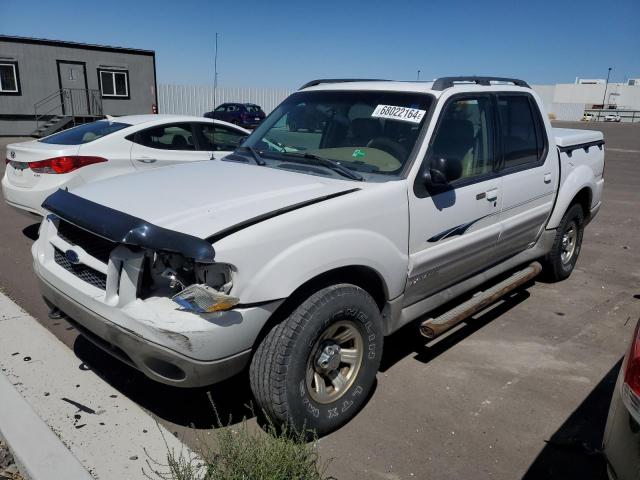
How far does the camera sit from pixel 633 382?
2.03m

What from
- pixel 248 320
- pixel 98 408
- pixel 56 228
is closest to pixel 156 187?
pixel 56 228

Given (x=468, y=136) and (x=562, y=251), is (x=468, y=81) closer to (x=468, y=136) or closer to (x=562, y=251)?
(x=468, y=136)

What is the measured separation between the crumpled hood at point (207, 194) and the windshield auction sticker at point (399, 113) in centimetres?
72

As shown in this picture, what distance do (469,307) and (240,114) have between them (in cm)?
2416

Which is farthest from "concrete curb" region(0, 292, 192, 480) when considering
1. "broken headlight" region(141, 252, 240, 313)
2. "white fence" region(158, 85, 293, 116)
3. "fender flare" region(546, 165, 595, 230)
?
"white fence" region(158, 85, 293, 116)

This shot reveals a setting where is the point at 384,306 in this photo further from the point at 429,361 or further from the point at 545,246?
the point at 545,246

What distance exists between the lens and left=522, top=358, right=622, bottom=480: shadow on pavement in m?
2.79

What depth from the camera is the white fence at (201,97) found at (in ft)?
96.9

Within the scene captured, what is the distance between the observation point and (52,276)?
10.2ft

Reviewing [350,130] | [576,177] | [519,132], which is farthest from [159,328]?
[576,177]

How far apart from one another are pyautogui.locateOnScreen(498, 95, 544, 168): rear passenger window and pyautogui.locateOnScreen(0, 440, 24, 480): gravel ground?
3.84 meters

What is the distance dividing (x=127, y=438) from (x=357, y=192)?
6.23ft

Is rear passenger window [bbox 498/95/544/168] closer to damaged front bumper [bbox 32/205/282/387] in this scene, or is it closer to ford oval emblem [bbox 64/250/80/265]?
damaged front bumper [bbox 32/205/282/387]

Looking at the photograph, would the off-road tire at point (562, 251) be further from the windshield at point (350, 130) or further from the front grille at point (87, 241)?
the front grille at point (87, 241)
